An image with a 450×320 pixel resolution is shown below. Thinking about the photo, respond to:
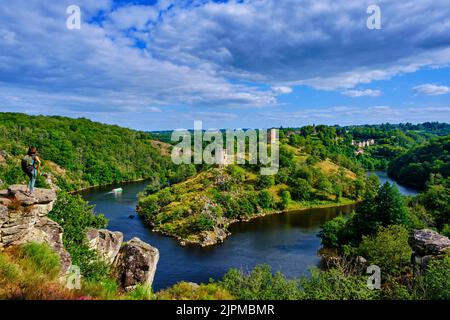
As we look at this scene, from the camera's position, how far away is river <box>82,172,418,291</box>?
40.0 meters

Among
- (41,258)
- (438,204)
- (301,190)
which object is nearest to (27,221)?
(41,258)

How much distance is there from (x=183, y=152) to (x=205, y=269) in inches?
3950

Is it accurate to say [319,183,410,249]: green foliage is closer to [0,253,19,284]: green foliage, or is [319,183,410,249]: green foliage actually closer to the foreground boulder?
the foreground boulder

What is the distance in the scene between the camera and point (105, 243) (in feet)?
68.3

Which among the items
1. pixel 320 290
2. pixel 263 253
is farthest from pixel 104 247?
pixel 263 253

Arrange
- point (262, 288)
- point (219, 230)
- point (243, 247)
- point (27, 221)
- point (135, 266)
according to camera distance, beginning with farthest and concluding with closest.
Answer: point (219, 230) → point (243, 247) → point (262, 288) → point (135, 266) → point (27, 221)

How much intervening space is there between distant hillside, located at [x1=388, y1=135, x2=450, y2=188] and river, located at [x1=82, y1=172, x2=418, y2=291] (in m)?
41.8

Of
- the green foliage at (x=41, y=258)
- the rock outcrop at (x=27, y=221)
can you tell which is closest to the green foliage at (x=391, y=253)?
the rock outcrop at (x=27, y=221)

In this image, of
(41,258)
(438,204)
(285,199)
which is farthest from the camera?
(285,199)

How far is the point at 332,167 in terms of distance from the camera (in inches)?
3846

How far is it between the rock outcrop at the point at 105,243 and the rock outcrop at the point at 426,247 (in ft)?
65.0

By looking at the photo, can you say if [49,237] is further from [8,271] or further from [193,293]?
[193,293]

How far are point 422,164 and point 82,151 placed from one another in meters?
112

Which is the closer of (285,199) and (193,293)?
(193,293)
